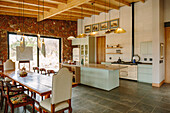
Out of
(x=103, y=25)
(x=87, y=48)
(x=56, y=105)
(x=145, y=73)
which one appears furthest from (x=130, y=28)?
(x=56, y=105)

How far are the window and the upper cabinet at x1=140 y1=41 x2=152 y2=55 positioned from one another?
518 centimetres

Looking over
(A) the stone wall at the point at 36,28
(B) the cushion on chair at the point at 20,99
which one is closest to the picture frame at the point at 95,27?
(A) the stone wall at the point at 36,28

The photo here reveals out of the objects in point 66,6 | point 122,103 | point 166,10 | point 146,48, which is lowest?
point 122,103

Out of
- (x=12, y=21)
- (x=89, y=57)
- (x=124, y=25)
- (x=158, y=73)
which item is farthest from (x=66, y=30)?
(x=158, y=73)

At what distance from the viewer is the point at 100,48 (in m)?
7.65

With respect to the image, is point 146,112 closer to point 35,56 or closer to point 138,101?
point 138,101


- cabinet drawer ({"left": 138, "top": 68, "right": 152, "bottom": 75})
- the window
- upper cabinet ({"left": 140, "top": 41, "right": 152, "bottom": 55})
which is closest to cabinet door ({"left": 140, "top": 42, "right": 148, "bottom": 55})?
upper cabinet ({"left": 140, "top": 41, "right": 152, "bottom": 55})

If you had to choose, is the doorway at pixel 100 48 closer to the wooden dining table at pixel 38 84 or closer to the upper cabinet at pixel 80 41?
the upper cabinet at pixel 80 41

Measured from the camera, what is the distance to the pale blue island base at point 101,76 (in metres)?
4.17

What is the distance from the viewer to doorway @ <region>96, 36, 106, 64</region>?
7440mm

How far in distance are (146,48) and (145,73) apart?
48.7 inches

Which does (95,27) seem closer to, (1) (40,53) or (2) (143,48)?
(2) (143,48)

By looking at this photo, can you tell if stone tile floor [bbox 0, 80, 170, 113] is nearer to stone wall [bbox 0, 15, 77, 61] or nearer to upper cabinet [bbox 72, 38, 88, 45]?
stone wall [bbox 0, 15, 77, 61]

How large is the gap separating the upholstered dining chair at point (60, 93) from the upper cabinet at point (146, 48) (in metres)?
4.73
